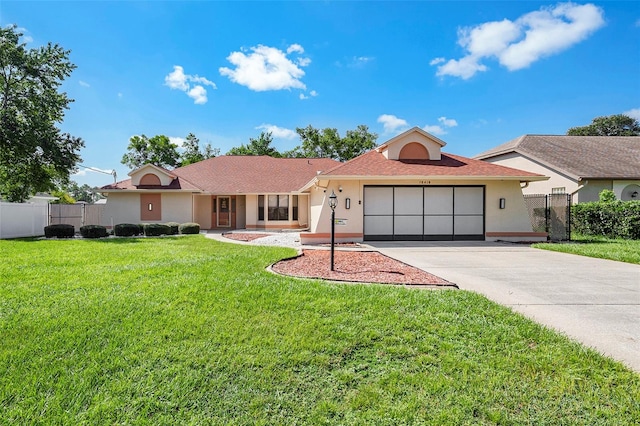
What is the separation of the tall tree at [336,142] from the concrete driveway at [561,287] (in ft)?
95.7

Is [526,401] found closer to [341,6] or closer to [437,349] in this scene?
[437,349]

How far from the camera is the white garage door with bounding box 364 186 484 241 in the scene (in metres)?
14.3

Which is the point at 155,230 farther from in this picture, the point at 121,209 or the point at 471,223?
the point at 471,223

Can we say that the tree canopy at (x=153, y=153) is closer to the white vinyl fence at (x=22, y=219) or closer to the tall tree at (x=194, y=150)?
the tall tree at (x=194, y=150)

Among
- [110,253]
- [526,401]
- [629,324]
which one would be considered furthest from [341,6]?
[526,401]

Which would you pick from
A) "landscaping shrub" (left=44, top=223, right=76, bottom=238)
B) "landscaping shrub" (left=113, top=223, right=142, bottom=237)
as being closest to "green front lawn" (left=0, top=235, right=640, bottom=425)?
"landscaping shrub" (left=113, top=223, right=142, bottom=237)

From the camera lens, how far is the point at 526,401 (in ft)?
8.86

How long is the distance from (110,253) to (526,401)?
1077 centimetres

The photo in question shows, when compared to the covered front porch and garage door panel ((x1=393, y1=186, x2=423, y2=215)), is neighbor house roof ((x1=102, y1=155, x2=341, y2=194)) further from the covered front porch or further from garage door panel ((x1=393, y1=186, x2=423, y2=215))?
garage door panel ((x1=393, y1=186, x2=423, y2=215))

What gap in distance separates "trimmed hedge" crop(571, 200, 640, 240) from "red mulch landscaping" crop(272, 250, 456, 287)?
1282cm

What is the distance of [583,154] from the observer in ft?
68.9

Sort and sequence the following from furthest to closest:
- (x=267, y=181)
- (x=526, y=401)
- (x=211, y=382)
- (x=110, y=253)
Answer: (x=267, y=181) → (x=110, y=253) → (x=211, y=382) → (x=526, y=401)

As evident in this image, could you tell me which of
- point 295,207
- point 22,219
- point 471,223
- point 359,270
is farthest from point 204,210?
point 359,270

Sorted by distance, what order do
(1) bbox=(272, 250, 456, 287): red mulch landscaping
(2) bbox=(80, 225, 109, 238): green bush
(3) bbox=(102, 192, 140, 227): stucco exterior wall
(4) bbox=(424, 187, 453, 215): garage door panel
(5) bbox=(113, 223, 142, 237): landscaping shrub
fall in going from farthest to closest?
(3) bbox=(102, 192, 140, 227): stucco exterior wall → (5) bbox=(113, 223, 142, 237): landscaping shrub → (2) bbox=(80, 225, 109, 238): green bush → (4) bbox=(424, 187, 453, 215): garage door panel → (1) bbox=(272, 250, 456, 287): red mulch landscaping
